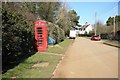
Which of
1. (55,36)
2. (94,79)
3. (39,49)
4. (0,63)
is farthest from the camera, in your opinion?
(55,36)

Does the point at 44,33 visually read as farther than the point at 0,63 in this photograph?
Yes

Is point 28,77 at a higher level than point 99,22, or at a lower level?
lower

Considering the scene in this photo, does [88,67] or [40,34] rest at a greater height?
[40,34]

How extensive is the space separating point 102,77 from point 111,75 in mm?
707

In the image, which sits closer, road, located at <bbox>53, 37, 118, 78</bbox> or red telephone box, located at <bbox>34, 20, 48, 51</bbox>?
road, located at <bbox>53, 37, 118, 78</bbox>

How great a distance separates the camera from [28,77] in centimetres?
1145

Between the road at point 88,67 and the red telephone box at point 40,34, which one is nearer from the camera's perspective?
the road at point 88,67

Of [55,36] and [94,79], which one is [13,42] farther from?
[55,36]

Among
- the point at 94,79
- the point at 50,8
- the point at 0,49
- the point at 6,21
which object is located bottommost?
the point at 94,79

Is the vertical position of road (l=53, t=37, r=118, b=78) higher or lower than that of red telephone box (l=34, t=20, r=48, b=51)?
lower

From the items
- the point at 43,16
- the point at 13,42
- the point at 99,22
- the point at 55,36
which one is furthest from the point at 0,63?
the point at 99,22

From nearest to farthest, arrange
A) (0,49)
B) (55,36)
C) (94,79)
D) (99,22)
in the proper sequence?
(94,79)
(0,49)
(55,36)
(99,22)

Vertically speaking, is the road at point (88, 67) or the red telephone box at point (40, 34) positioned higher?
→ the red telephone box at point (40, 34)

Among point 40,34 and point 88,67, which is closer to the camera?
point 88,67
